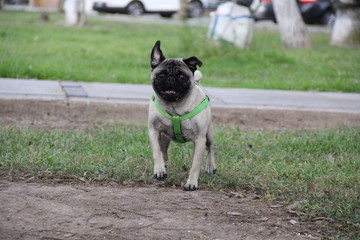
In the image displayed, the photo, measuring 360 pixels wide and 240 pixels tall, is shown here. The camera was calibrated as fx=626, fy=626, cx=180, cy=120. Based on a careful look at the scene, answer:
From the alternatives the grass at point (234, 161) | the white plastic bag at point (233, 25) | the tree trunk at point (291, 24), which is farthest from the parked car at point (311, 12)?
the grass at point (234, 161)

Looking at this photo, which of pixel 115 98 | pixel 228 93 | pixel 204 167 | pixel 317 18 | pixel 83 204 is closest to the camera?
pixel 83 204

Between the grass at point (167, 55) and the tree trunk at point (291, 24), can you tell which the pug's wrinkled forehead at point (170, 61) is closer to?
the grass at point (167, 55)

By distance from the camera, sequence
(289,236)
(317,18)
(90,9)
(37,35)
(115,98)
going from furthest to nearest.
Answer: (90,9) → (317,18) → (37,35) → (115,98) → (289,236)

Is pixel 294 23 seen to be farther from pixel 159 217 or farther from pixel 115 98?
pixel 159 217

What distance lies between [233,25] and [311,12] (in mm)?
11460

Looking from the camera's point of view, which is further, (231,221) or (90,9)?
(90,9)

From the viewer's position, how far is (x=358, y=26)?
306 centimetres

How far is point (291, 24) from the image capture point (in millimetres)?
16266

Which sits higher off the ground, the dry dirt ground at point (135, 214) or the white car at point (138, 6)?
the dry dirt ground at point (135, 214)

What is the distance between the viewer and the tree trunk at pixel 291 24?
1605 centimetres

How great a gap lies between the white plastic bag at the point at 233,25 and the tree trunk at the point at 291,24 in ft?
3.19

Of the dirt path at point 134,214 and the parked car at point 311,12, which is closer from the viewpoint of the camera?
the dirt path at point 134,214

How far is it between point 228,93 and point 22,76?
3.27 meters

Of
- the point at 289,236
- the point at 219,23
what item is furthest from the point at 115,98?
the point at 219,23
